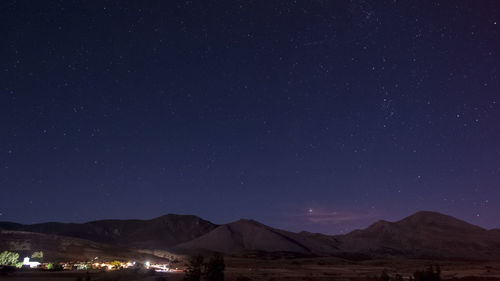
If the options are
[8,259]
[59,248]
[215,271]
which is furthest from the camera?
[59,248]

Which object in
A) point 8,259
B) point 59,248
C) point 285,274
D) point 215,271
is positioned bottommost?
point 285,274

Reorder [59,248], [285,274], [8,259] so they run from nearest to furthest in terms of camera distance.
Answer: [285,274], [8,259], [59,248]

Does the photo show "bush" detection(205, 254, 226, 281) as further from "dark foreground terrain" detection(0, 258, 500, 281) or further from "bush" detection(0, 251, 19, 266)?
"bush" detection(0, 251, 19, 266)

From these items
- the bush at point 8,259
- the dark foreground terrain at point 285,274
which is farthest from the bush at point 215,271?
the bush at point 8,259

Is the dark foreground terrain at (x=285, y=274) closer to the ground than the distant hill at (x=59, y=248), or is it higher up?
closer to the ground

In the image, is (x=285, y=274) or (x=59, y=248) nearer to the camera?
(x=285, y=274)

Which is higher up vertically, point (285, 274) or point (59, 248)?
point (59, 248)

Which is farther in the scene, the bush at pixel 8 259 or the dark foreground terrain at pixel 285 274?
the bush at pixel 8 259

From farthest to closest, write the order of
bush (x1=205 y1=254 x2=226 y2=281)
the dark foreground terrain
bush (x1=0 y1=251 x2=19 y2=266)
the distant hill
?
the distant hill
bush (x1=0 y1=251 x2=19 y2=266)
the dark foreground terrain
bush (x1=205 y1=254 x2=226 y2=281)

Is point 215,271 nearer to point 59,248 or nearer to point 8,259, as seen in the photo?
point 8,259

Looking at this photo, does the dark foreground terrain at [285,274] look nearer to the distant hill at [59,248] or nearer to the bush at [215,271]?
the bush at [215,271]

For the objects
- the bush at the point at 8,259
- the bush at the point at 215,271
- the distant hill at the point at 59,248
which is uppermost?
the distant hill at the point at 59,248

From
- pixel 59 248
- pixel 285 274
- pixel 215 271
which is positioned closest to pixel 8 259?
pixel 59 248

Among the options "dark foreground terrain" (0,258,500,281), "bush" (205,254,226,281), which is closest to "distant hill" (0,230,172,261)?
"dark foreground terrain" (0,258,500,281)
